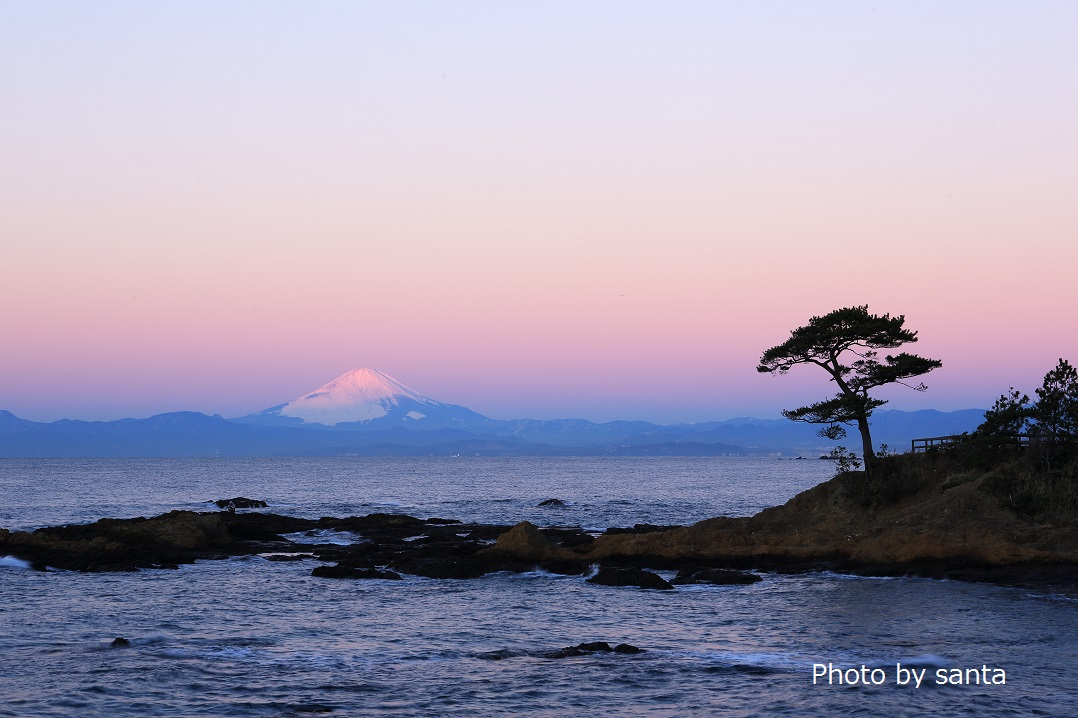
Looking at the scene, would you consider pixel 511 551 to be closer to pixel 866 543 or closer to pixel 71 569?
pixel 866 543

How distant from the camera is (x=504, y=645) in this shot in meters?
28.1

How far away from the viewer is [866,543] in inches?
1729

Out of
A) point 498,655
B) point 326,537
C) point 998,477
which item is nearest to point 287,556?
point 326,537

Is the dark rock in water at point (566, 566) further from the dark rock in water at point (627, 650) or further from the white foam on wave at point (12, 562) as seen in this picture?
the white foam on wave at point (12, 562)

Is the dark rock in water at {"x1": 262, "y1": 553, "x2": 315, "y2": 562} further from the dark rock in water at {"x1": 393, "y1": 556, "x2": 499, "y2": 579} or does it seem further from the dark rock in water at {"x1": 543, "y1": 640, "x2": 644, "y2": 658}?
the dark rock in water at {"x1": 543, "y1": 640, "x2": 644, "y2": 658}

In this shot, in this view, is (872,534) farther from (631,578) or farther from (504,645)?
(504,645)

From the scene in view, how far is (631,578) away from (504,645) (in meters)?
13.7

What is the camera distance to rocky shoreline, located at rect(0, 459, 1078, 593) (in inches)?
1574

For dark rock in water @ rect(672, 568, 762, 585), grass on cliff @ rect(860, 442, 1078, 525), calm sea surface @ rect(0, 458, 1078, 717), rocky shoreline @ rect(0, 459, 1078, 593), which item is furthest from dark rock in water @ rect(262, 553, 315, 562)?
grass on cliff @ rect(860, 442, 1078, 525)

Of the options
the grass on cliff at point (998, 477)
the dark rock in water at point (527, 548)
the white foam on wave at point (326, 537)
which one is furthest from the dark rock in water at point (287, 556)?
the grass on cliff at point (998, 477)

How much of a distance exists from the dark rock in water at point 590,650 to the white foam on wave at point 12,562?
3136cm

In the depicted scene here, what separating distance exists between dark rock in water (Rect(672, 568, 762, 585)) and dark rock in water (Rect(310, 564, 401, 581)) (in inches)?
492

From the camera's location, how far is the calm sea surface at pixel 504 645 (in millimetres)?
21453

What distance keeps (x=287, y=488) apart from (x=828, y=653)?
13713cm
